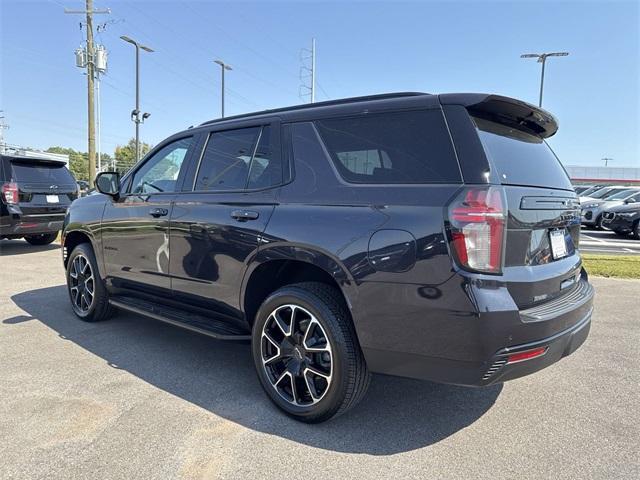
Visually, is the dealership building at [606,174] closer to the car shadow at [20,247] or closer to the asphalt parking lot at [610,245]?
the asphalt parking lot at [610,245]

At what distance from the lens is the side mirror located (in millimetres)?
4234

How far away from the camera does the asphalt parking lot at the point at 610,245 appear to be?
1121cm

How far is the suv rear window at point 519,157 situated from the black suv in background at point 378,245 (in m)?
0.01

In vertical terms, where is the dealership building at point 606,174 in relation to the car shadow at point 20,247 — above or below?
above

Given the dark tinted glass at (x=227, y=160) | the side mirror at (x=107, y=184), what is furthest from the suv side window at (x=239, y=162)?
the side mirror at (x=107, y=184)

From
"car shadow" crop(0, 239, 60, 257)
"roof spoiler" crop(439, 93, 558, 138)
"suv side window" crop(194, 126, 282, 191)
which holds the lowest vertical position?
"car shadow" crop(0, 239, 60, 257)

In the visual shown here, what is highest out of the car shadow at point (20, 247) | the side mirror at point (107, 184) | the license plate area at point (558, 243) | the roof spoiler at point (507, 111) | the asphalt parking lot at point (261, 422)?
the roof spoiler at point (507, 111)

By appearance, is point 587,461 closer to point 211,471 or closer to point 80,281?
point 211,471

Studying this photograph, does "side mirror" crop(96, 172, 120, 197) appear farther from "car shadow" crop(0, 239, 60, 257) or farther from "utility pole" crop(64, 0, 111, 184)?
"utility pole" crop(64, 0, 111, 184)

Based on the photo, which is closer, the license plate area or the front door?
the license plate area

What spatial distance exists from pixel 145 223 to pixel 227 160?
1028mm

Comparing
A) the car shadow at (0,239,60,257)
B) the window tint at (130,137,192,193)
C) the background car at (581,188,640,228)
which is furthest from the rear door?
the background car at (581,188,640,228)

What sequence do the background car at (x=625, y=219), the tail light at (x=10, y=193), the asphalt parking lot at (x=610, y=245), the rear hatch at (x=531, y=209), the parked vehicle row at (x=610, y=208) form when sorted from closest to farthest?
the rear hatch at (x=531, y=209)
the tail light at (x=10, y=193)
the asphalt parking lot at (x=610, y=245)
the background car at (x=625, y=219)
the parked vehicle row at (x=610, y=208)

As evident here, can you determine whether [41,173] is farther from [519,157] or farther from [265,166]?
[519,157]
